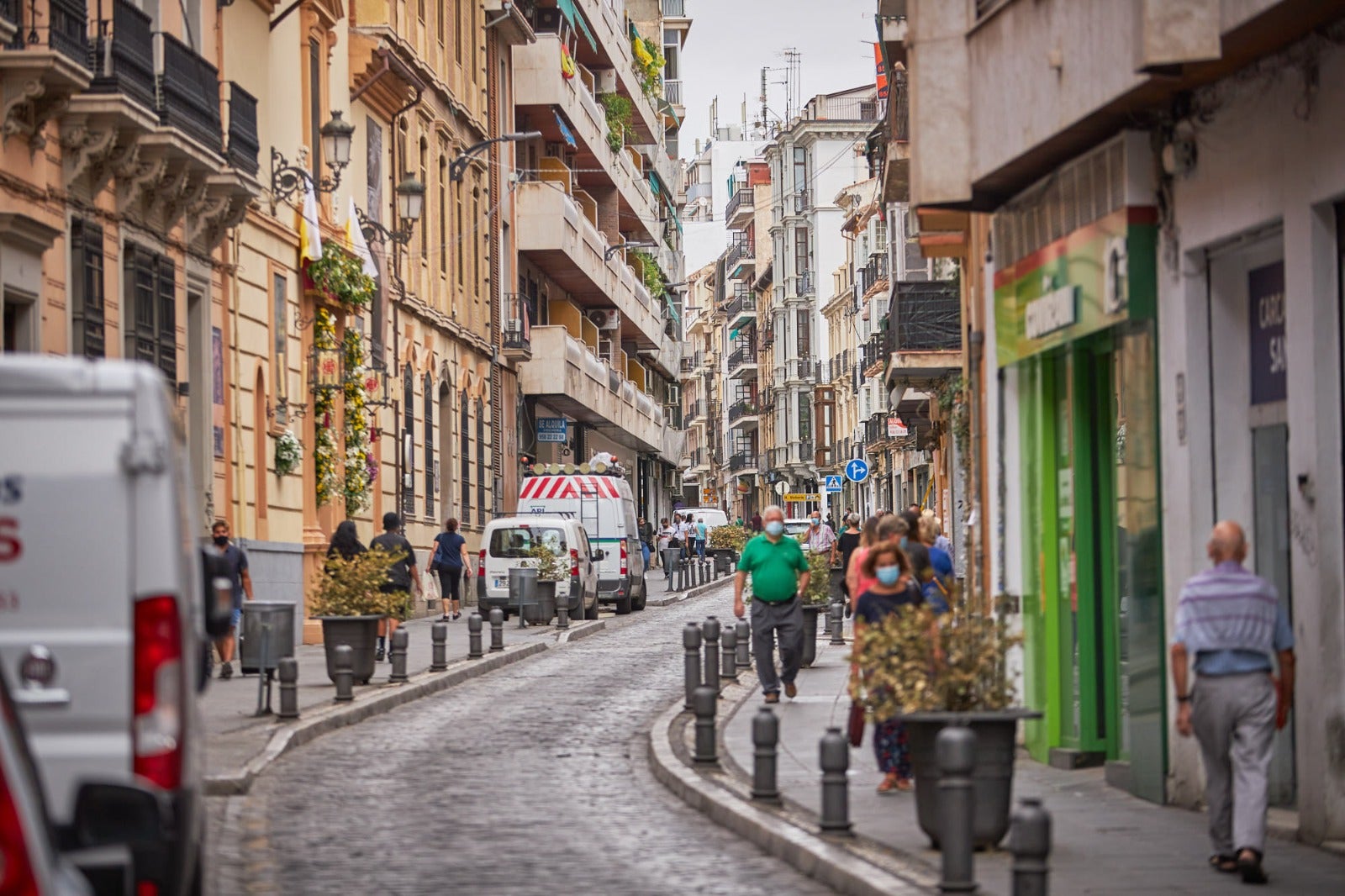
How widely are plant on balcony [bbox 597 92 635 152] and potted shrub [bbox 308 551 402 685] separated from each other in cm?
4047

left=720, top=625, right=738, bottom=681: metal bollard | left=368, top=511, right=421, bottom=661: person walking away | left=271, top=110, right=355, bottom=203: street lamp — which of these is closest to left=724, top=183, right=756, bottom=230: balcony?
left=271, top=110, right=355, bottom=203: street lamp

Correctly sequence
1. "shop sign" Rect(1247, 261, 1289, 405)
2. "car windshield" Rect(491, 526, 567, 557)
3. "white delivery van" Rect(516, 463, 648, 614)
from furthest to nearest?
"white delivery van" Rect(516, 463, 648, 614), "car windshield" Rect(491, 526, 567, 557), "shop sign" Rect(1247, 261, 1289, 405)

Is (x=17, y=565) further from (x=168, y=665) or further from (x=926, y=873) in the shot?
(x=926, y=873)

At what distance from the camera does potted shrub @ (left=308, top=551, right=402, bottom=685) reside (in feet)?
73.4

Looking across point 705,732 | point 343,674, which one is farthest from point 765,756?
point 343,674

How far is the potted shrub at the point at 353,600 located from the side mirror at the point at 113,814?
15.2 meters

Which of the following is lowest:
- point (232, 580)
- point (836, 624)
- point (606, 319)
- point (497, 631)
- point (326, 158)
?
point (836, 624)

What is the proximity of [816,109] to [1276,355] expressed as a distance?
102 meters

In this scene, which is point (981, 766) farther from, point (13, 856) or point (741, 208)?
point (741, 208)

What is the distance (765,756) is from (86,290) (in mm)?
11007

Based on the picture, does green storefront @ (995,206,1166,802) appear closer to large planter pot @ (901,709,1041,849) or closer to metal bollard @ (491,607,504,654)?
large planter pot @ (901,709,1041,849)

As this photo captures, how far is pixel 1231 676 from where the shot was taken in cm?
1111

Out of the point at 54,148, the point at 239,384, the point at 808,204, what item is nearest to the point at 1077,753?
the point at 54,148

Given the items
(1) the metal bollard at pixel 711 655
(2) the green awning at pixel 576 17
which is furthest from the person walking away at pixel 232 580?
(2) the green awning at pixel 576 17
